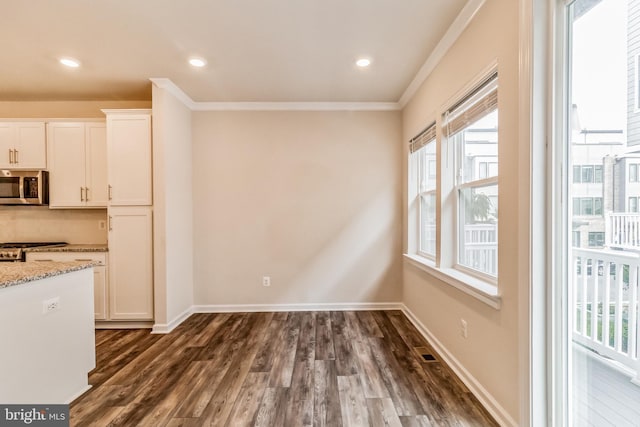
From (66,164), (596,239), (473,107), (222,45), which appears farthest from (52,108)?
(596,239)

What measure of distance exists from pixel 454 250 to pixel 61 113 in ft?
16.3

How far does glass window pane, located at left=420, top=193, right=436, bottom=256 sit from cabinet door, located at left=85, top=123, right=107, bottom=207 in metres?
3.82

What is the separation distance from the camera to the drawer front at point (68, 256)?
10.3 ft

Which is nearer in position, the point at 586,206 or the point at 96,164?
the point at 586,206

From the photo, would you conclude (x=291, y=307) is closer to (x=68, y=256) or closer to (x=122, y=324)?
(x=122, y=324)

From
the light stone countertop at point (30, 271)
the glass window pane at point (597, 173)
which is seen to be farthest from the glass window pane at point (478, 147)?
the light stone countertop at point (30, 271)

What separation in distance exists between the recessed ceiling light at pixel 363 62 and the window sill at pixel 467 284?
2.05 metres

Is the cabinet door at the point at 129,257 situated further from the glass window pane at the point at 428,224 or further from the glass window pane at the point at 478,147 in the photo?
the glass window pane at the point at 478,147

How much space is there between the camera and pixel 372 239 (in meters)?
3.82

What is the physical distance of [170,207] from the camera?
327 cm

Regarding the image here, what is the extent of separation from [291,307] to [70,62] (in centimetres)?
352

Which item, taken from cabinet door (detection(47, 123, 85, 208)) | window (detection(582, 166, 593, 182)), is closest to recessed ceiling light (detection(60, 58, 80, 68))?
cabinet door (detection(47, 123, 85, 208))

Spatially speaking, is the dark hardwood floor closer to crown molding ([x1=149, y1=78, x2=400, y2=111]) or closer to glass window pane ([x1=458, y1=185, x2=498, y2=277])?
glass window pane ([x1=458, y1=185, x2=498, y2=277])

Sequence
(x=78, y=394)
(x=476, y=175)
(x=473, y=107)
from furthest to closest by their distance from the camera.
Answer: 1. (x=476, y=175)
2. (x=473, y=107)
3. (x=78, y=394)
